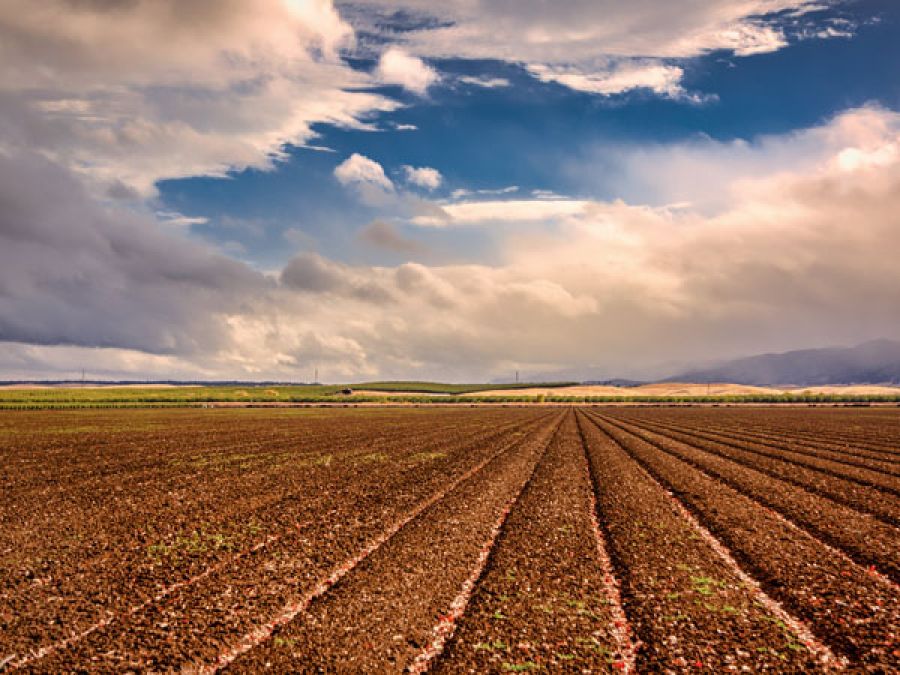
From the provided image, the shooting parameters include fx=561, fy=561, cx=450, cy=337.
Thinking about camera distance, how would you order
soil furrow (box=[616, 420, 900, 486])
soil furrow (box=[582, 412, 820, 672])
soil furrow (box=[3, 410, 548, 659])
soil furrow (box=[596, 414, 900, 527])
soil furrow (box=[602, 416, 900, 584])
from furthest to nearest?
soil furrow (box=[616, 420, 900, 486]) < soil furrow (box=[596, 414, 900, 527]) < soil furrow (box=[602, 416, 900, 584]) < soil furrow (box=[3, 410, 548, 659]) < soil furrow (box=[582, 412, 820, 672])

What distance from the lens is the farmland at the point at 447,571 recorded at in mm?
8102

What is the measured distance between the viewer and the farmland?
810cm

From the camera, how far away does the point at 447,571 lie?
11383 millimetres

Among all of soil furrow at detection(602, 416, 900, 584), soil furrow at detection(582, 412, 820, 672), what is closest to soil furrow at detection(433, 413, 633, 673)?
soil furrow at detection(582, 412, 820, 672)

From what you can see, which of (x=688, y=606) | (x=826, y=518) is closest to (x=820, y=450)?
(x=826, y=518)

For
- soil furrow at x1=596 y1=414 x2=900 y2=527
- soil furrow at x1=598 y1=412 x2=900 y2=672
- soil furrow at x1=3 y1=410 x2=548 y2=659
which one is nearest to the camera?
soil furrow at x1=598 y1=412 x2=900 y2=672

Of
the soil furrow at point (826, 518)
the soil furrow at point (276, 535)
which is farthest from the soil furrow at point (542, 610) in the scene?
the soil furrow at point (826, 518)

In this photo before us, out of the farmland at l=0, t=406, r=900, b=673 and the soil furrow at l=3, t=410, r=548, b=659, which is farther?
the soil furrow at l=3, t=410, r=548, b=659

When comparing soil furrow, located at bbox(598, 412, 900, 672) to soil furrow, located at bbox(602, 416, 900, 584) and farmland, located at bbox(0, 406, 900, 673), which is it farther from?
soil furrow, located at bbox(602, 416, 900, 584)

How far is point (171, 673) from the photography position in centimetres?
749

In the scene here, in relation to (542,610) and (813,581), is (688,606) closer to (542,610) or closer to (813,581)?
(542,610)

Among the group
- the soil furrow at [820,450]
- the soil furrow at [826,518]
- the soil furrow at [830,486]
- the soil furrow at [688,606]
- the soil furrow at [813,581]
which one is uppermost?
the soil furrow at [688,606]

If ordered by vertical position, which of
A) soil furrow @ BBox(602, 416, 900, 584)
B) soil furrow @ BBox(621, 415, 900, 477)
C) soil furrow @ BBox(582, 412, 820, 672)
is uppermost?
soil furrow @ BBox(582, 412, 820, 672)

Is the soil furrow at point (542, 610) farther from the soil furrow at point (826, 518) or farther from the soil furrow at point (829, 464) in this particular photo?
the soil furrow at point (829, 464)
